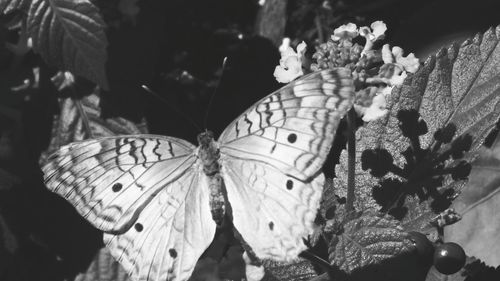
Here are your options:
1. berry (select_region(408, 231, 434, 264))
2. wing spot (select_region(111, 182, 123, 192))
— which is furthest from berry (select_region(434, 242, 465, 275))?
wing spot (select_region(111, 182, 123, 192))

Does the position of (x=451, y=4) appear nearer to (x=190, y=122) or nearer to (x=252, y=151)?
(x=190, y=122)

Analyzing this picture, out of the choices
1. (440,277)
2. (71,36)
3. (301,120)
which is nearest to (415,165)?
(440,277)

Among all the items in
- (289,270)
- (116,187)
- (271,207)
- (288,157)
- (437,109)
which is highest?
(437,109)

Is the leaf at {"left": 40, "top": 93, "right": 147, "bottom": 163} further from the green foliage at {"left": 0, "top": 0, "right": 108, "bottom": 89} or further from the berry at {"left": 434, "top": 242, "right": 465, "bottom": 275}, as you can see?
the berry at {"left": 434, "top": 242, "right": 465, "bottom": 275}

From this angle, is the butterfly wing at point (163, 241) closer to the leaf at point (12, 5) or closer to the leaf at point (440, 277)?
the leaf at point (440, 277)

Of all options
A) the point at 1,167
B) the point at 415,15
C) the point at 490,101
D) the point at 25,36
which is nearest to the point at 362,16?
the point at 415,15

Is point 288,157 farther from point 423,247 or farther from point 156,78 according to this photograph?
point 156,78
